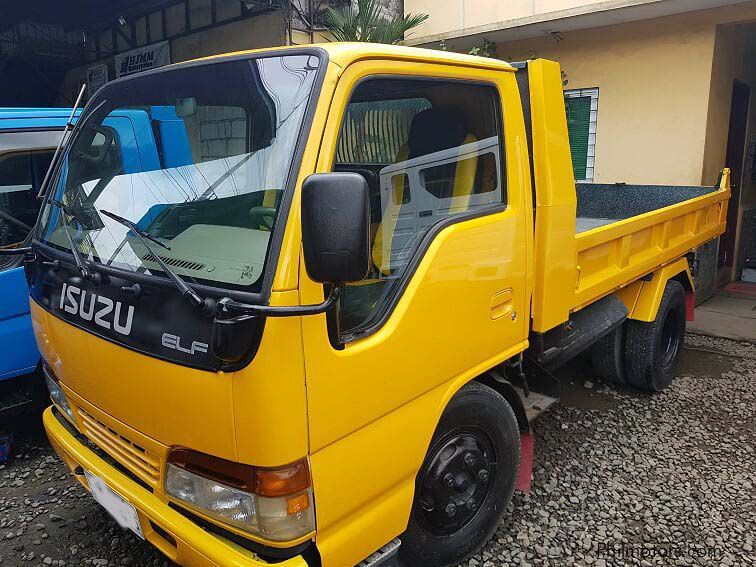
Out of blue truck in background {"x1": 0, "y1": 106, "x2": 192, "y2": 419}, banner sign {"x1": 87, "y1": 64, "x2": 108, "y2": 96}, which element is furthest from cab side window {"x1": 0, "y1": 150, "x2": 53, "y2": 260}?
banner sign {"x1": 87, "y1": 64, "x2": 108, "y2": 96}

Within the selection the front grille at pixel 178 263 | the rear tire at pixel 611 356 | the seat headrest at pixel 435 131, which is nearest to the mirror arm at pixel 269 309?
the front grille at pixel 178 263

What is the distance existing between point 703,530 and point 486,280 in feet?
5.85

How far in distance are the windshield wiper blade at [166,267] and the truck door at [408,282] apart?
29 centimetres

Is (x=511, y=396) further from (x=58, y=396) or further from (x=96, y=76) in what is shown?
(x=96, y=76)

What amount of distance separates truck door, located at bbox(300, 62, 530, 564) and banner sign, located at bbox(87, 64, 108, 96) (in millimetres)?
11307

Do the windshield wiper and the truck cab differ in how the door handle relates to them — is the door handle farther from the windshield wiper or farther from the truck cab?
the truck cab

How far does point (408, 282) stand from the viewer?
195cm

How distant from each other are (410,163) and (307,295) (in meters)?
0.76

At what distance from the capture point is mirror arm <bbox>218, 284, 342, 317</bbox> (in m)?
1.50

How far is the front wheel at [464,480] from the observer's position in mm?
2270

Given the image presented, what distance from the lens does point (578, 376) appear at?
4.63m

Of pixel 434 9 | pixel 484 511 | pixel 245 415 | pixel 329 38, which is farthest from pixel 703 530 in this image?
pixel 329 38

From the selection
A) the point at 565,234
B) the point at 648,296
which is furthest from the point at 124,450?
the point at 648,296

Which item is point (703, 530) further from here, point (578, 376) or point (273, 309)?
point (273, 309)
